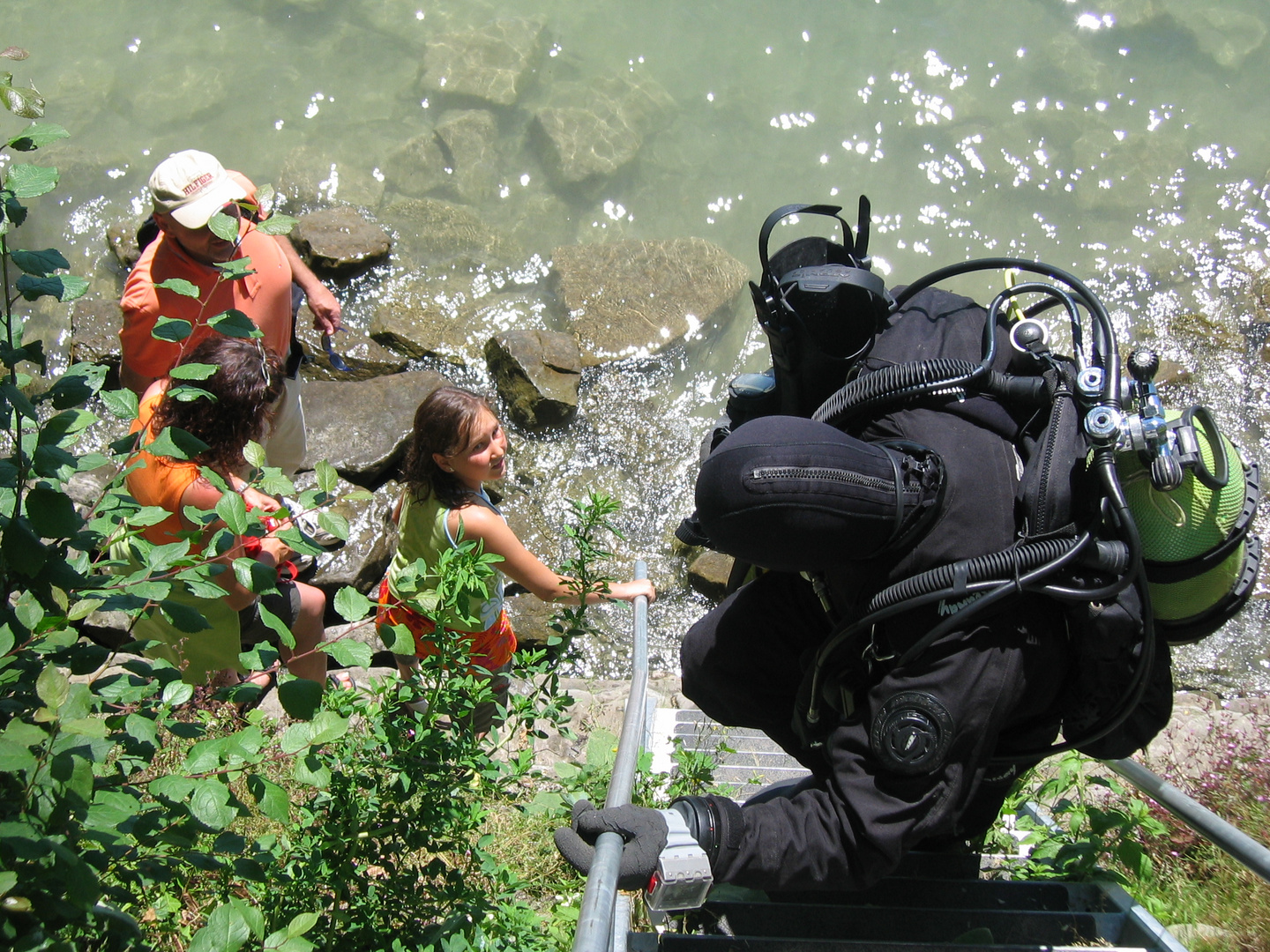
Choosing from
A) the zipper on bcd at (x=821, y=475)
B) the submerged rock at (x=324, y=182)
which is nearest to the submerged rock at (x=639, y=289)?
the submerged rock at (x=324, y=182)

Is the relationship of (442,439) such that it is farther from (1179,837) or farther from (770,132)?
(770,132)

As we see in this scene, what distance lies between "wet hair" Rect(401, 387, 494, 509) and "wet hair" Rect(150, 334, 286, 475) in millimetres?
490

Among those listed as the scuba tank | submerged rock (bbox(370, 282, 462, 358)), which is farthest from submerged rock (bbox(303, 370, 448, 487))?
the scuba tank

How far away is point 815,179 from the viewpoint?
8.52 m

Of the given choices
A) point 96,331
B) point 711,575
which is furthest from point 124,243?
point 711,575

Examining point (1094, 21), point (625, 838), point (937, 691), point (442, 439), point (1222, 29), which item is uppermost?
point (1222, 29)

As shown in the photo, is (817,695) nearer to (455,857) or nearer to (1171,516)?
(1171,516)

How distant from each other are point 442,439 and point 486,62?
25.2 feet

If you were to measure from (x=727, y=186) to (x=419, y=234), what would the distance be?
293 centimetres

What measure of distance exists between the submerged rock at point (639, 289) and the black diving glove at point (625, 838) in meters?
5.17

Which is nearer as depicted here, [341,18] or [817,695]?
[817,695]

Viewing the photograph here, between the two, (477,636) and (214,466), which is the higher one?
(214,466)

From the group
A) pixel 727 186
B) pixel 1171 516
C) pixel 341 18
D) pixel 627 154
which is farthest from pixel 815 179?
pixel 1171 516

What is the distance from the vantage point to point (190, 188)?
11.0 feet
